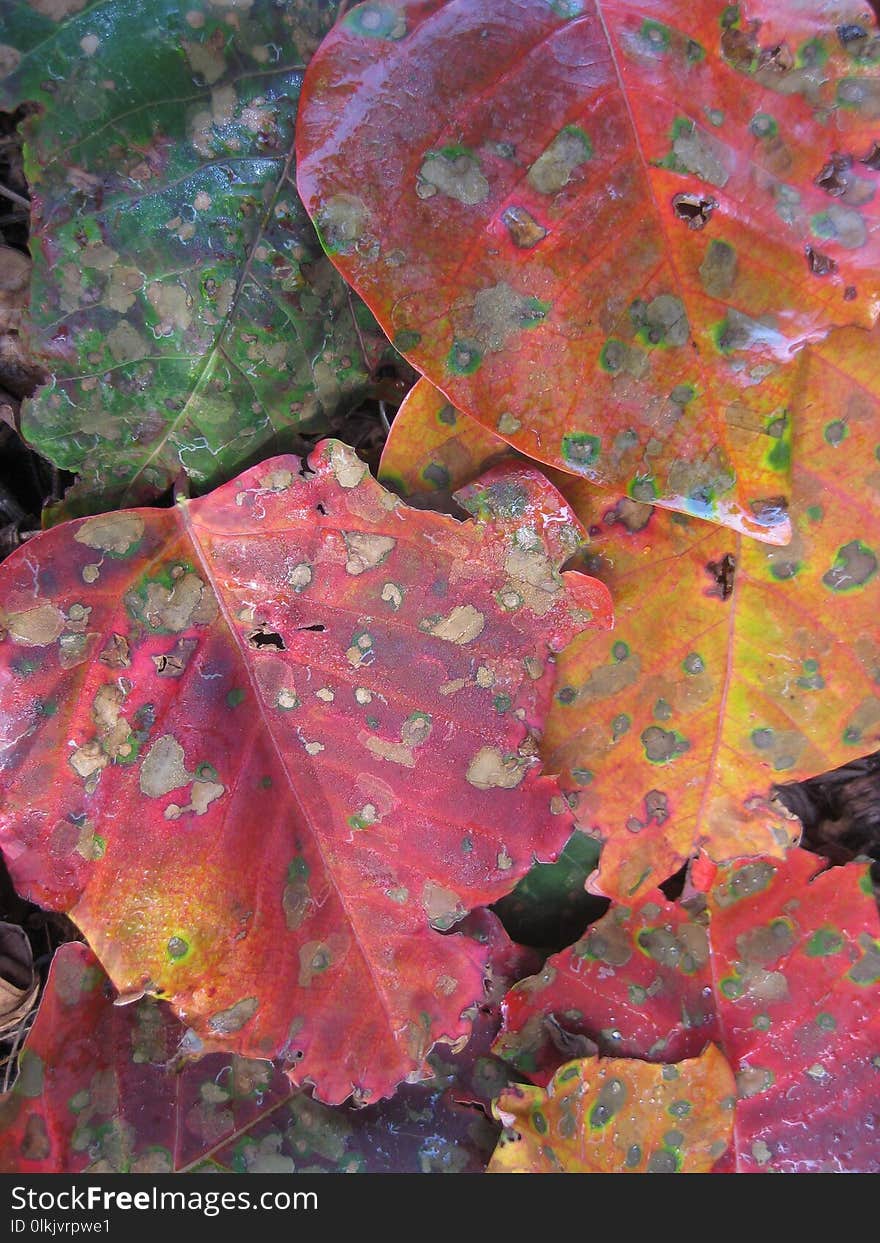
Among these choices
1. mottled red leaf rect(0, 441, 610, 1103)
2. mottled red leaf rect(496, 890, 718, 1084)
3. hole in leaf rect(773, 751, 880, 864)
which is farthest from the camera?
hole in leaf rect(773, 751, 880, 864)

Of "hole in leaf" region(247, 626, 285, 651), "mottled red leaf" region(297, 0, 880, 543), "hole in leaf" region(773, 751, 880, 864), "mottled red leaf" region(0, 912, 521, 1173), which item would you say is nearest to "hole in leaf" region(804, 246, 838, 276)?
"mottled red leaf" region(297, 0, 880, 543)

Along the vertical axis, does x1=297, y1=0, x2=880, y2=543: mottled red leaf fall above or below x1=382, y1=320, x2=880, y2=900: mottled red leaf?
above

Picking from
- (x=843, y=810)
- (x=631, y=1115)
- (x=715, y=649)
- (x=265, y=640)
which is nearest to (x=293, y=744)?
(x=265, y=640)

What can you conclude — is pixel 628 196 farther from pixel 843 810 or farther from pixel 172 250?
pixel 843 810

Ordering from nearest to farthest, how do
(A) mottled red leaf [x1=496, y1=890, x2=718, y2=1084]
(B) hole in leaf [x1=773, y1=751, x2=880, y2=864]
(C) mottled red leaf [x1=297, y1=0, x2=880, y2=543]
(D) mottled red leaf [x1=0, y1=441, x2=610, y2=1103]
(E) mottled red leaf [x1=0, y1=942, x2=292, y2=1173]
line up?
(C) mottled red leaf [x1=297, y1=0, x2=880, y2=543], (D) mottled red leaf [x1=0, y1=441, x2=610, y2=1103], (E) mottled red leaf [x1=0, y1=942, x2=292, y2=1173], (A) mottled red leaf [x1=496, y1=890, x2=718, y2=1084], (B) hole in leaf [x1=773, y1=751, x2=880, y2=864]

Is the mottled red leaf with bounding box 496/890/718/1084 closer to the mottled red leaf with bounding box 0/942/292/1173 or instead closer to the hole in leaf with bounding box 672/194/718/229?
the mottled red leaf with bounding box 0/942/292/1173

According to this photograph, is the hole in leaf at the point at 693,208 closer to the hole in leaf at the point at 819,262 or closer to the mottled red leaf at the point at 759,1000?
the hole in leaf at the point at 819,262

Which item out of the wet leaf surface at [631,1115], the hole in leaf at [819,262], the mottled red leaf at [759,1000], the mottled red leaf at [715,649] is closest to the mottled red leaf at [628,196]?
the hole in leaf at [819,262]
